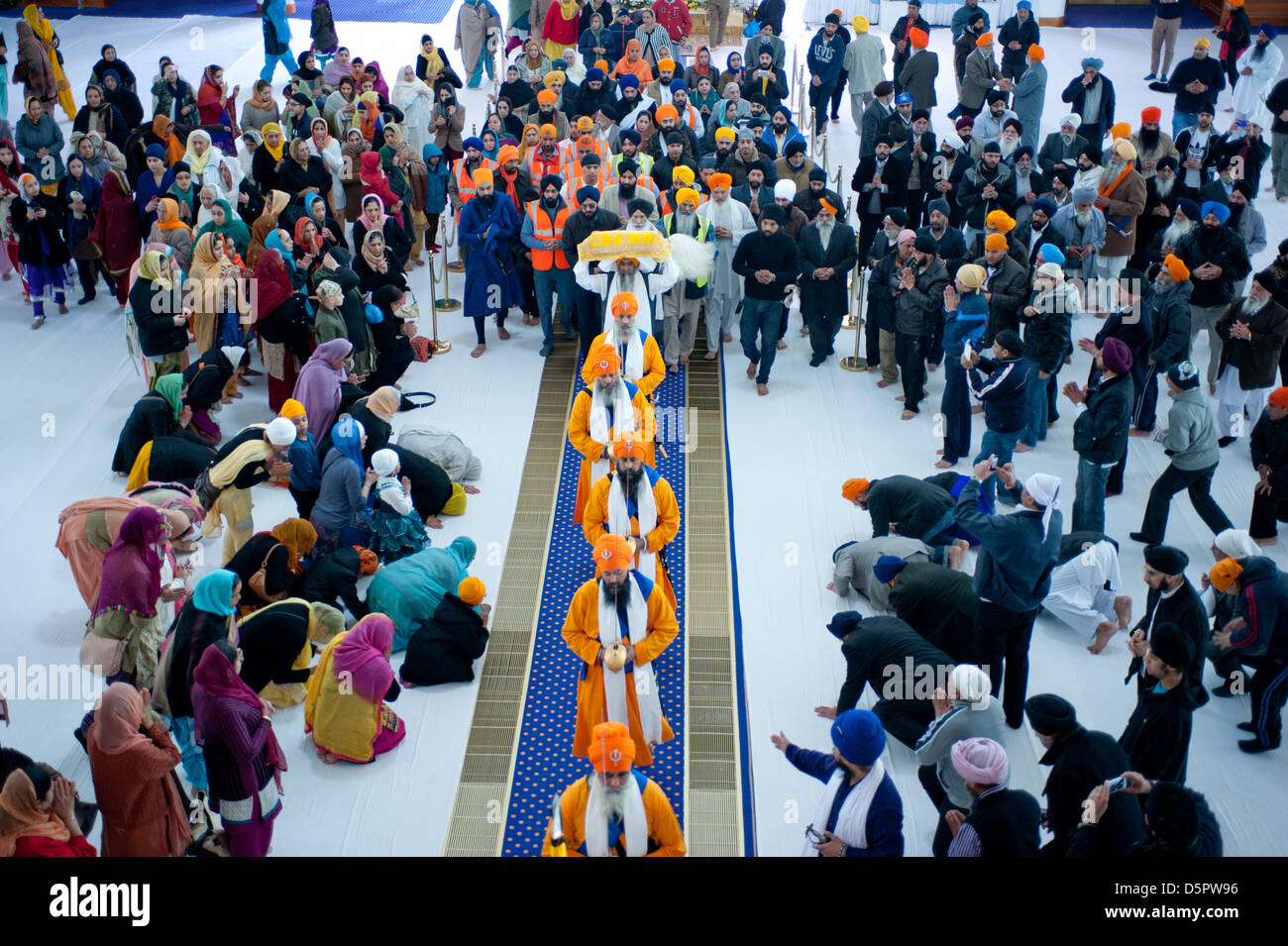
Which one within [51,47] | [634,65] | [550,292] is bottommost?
[550,292]

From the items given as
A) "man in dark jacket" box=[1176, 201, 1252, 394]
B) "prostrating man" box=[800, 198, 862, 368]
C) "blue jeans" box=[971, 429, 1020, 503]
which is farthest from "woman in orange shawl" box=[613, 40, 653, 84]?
"blue jeans" box=[971, 429, 1020, 503]

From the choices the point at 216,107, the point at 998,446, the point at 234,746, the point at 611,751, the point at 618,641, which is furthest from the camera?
the point at 216,107

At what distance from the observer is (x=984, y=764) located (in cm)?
483

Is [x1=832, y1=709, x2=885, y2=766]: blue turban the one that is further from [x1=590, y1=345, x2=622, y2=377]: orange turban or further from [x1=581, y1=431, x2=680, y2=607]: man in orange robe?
[x1=590, y1=345, x2=622, y2=377]: orange turban

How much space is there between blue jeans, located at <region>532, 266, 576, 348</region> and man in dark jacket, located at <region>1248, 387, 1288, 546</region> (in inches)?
210

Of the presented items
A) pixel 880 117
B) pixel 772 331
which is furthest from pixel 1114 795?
pixel 880 117

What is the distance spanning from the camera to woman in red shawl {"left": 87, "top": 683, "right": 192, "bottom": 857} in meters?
5.12

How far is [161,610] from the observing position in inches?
260

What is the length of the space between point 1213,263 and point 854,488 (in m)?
3.58

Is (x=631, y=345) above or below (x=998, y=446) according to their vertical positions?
above

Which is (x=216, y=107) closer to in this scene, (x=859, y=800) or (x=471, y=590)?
(x=471, y=590)

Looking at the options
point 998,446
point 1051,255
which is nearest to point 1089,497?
point 998,446

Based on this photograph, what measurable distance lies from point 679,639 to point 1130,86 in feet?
46.0

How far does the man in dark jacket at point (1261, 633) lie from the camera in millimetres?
6051
